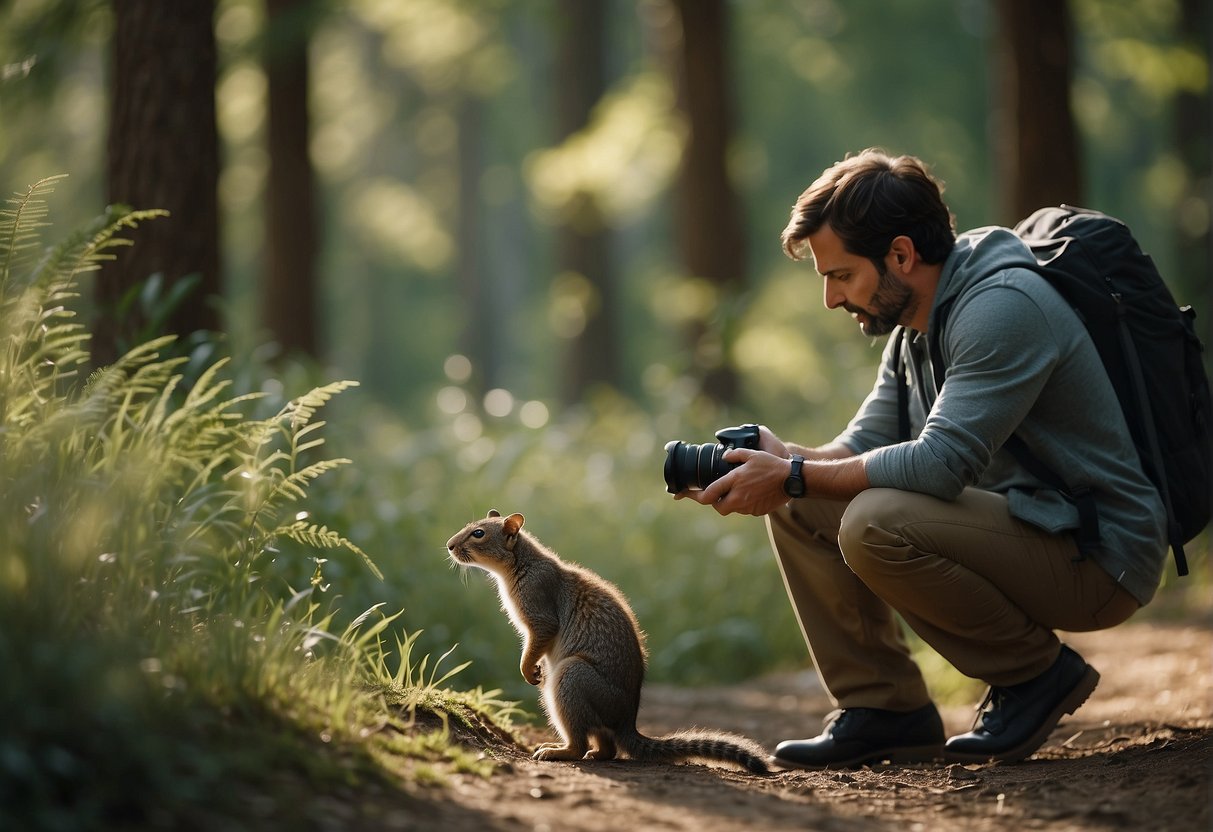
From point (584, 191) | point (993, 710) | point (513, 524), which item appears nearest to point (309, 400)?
point (513, 524)

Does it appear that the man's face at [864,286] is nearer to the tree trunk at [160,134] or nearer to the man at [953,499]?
the man at [953,499]

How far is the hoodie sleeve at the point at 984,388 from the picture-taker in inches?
157

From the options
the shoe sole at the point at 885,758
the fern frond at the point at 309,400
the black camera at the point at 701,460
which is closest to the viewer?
the fern frond at the point at 309,400

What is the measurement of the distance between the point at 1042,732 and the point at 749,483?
1364mm

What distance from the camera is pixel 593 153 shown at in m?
12.5

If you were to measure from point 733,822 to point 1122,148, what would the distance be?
29.2m

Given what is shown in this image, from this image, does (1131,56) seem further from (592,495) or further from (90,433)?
(90,433)

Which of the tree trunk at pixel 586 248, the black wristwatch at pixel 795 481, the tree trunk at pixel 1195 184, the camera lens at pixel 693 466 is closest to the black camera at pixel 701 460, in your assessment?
the camera lens at pixel 693 466

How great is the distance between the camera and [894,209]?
14.0 ft

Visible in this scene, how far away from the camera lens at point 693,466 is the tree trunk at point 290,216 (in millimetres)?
6219

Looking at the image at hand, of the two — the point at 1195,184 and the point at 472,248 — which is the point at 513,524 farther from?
the point at 472,248

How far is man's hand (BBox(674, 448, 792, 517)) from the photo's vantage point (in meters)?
4.16

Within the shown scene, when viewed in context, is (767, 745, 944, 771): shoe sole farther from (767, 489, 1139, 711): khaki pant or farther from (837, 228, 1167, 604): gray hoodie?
(837, 228, 1167, 604): gray hoodie

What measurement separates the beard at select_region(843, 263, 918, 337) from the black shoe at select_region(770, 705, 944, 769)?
1.41 m
